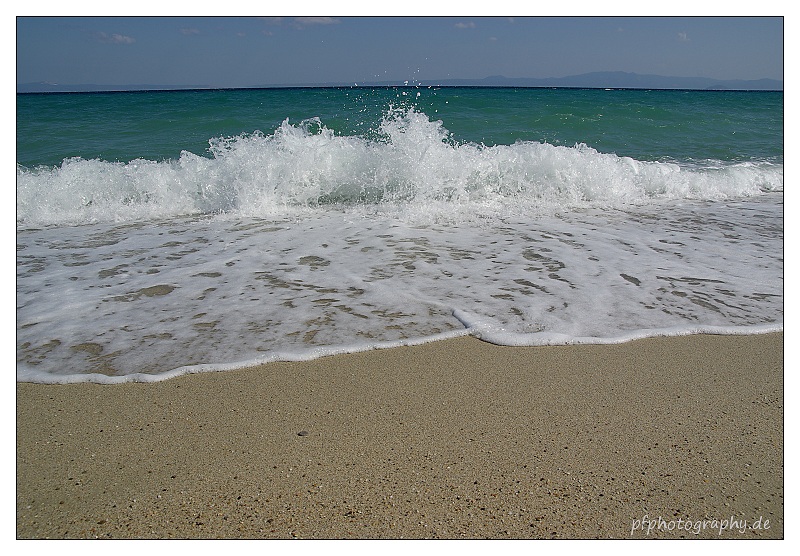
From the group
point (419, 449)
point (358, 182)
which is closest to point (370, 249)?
point (358, 182)

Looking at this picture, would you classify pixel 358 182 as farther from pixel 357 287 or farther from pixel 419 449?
pixel 419 449

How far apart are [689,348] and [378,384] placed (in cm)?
153

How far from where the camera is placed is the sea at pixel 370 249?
9.87ft

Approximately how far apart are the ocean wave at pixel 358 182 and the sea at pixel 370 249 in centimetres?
3

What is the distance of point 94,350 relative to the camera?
285 cm

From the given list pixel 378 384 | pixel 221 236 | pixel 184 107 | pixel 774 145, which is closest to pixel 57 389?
pixel 378 384

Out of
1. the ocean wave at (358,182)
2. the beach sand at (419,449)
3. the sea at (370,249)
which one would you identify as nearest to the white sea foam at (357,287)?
the sea at (370,249)

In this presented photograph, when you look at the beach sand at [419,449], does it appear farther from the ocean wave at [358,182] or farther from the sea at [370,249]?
the ocean wave at [358,182]

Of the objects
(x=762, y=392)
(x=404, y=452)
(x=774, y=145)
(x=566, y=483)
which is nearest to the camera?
(x=566, y=483)

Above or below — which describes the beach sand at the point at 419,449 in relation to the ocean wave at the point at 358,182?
below

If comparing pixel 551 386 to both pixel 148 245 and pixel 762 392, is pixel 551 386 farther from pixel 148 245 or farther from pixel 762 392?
pixel 148 245

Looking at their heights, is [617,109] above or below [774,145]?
above

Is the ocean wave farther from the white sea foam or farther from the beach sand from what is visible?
the beach sand

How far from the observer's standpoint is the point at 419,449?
1.97 meters
